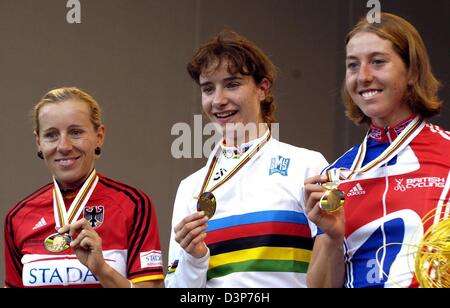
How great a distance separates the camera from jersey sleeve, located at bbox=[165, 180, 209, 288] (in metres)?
3.05

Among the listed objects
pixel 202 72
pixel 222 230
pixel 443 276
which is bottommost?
pixel 443 276

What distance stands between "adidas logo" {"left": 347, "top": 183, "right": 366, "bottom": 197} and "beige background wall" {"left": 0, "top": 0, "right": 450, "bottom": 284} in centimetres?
223

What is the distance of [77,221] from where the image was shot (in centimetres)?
297

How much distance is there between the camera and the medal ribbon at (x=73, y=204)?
10.7ft

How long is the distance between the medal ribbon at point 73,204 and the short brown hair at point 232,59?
56 cm

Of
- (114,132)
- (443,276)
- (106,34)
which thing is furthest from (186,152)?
(443,276)

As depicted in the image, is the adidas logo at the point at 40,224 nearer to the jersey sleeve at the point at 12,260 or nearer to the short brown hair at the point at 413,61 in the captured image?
the jersey sleeve at the point at 12,260

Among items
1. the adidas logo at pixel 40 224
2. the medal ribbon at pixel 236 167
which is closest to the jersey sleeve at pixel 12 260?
the adidas logo at pixel 40 224

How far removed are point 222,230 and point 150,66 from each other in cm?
224

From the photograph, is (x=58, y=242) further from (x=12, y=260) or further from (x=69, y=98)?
(x=69, y=98)

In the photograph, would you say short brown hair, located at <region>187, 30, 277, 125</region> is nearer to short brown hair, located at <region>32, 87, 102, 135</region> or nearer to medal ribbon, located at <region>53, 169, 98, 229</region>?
short brown hair, located at <region>32, 87, 102, 135</region>

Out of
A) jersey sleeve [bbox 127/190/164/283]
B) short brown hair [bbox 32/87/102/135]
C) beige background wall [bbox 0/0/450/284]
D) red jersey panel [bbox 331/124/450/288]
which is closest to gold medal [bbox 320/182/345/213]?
red jersey panel [bbox 331/124/450/288]

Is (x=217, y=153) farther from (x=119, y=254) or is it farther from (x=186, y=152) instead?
(x=186, y=152)

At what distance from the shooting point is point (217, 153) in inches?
133
